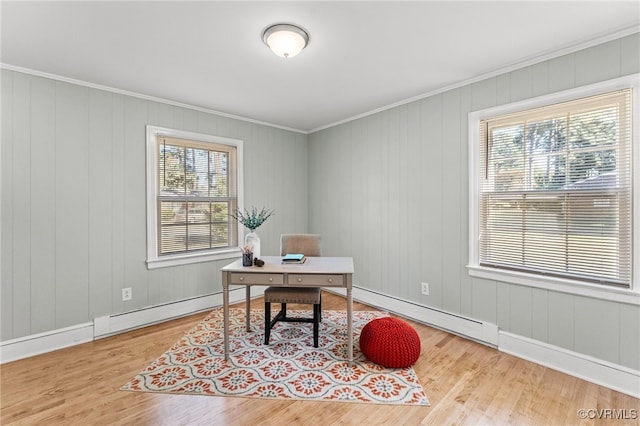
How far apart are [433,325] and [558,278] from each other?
4.07 ft

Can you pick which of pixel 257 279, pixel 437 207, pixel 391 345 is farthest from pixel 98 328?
pixel 437 207

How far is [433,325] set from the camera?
3.10 metres

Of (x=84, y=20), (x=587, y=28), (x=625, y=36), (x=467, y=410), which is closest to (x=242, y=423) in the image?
(x=467, y=410)

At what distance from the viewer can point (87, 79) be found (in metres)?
2.73

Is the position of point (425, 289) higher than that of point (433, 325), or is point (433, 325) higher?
point (425, 289)

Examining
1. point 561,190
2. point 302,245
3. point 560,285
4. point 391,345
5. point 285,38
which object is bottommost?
point 391,345

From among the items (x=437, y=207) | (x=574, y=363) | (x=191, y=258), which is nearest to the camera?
(x=574, y=363)

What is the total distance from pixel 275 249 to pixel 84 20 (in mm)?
3185

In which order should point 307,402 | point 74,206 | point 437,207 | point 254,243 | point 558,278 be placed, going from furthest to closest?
point 437,207 < point 74,206 < point 254,243 < point 558,278 < point 307,402

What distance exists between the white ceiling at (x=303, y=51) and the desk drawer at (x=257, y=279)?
177 centimetres

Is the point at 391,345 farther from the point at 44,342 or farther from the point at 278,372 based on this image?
the point at 44,342

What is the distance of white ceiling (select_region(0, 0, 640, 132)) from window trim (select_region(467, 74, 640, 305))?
35 centimetres

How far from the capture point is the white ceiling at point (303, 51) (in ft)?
5.86

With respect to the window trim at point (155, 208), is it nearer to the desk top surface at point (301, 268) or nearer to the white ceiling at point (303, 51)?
the white ceiling at point (303, 51)
